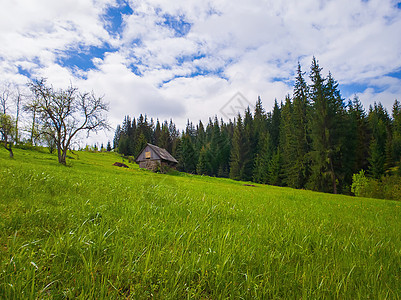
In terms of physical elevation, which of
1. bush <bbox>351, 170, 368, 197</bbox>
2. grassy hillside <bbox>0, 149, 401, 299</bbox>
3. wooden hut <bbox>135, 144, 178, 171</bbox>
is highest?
wooden hut <bbox>135, 144, 178, 171</bbox>

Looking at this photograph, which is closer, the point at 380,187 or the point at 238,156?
the point at 380,187

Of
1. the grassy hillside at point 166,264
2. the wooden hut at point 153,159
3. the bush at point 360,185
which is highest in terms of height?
the wooden hut at point 153,159

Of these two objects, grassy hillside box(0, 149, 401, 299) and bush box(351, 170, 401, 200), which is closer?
grassy hillside box(0, 149, 401, 299)

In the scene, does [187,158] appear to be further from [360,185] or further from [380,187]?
[380,187]

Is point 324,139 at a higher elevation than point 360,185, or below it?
higher

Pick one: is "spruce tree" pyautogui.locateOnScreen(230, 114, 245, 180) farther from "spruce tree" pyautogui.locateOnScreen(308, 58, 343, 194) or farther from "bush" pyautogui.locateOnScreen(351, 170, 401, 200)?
"bush" pyautogui.locateOnScreen(351, 170, 401, 200)

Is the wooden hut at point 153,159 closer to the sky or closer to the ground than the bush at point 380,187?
closer to the sky

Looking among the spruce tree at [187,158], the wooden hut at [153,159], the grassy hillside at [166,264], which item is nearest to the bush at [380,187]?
the grassy hillside at [166,264]

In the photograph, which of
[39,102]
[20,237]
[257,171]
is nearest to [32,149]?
[39,102]

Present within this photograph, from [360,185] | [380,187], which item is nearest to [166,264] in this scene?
[380,187]

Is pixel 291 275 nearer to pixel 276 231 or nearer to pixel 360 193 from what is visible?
pixel 276 231

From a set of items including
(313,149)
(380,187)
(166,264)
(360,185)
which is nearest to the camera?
(166,264)

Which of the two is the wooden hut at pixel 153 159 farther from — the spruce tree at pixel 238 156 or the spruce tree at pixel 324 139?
the spruce tree at pixel 324 139

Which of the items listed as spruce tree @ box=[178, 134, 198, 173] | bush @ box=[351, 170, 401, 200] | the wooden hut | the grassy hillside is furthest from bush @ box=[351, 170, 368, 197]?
spruce tree @ box=[178, 134, 198, 173]
